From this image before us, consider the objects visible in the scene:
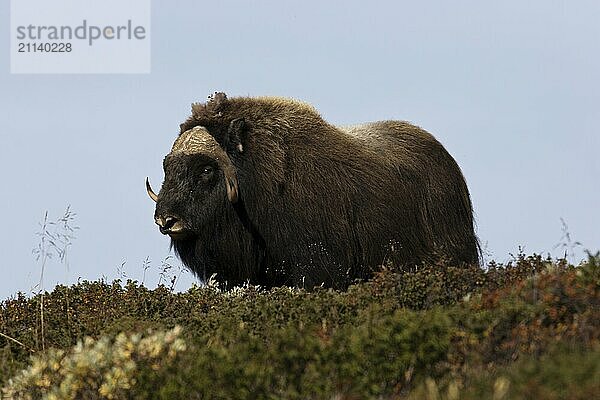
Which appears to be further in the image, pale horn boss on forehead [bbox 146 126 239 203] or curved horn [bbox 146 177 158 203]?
curved horn [bbox 146 177 158 203]

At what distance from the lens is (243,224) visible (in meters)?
12.7

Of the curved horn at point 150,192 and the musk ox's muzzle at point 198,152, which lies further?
the curved horn at point 150,192

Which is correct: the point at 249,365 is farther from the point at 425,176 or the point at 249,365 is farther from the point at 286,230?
the point at 425,176

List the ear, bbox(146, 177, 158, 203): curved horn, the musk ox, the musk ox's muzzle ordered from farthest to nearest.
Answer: bbox(146, 177, 158, 203): curved horn < the ear < the musk ox's muzzle < the musk ox

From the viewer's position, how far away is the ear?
12828 mm

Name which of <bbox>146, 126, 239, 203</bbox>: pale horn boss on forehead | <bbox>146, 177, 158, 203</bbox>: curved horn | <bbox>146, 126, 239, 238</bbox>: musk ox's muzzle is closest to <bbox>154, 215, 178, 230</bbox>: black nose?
<bbox>146, 126, 239, 238</bbox>: musk ox's muzzle

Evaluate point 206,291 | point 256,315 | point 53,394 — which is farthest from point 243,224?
point 53,394

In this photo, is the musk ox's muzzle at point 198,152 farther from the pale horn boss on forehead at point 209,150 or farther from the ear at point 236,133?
the ear at point 236,133

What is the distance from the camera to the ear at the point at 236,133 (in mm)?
12828

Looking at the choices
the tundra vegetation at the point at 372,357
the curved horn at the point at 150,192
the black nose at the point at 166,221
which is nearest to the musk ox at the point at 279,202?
the black nose at the point at 166,221

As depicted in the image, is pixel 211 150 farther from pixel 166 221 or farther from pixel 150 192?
pixel 150 192

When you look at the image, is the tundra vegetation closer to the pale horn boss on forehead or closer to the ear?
the pale horn boss on forehead

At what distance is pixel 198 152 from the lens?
502 inches

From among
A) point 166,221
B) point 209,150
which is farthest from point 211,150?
point 166,221
